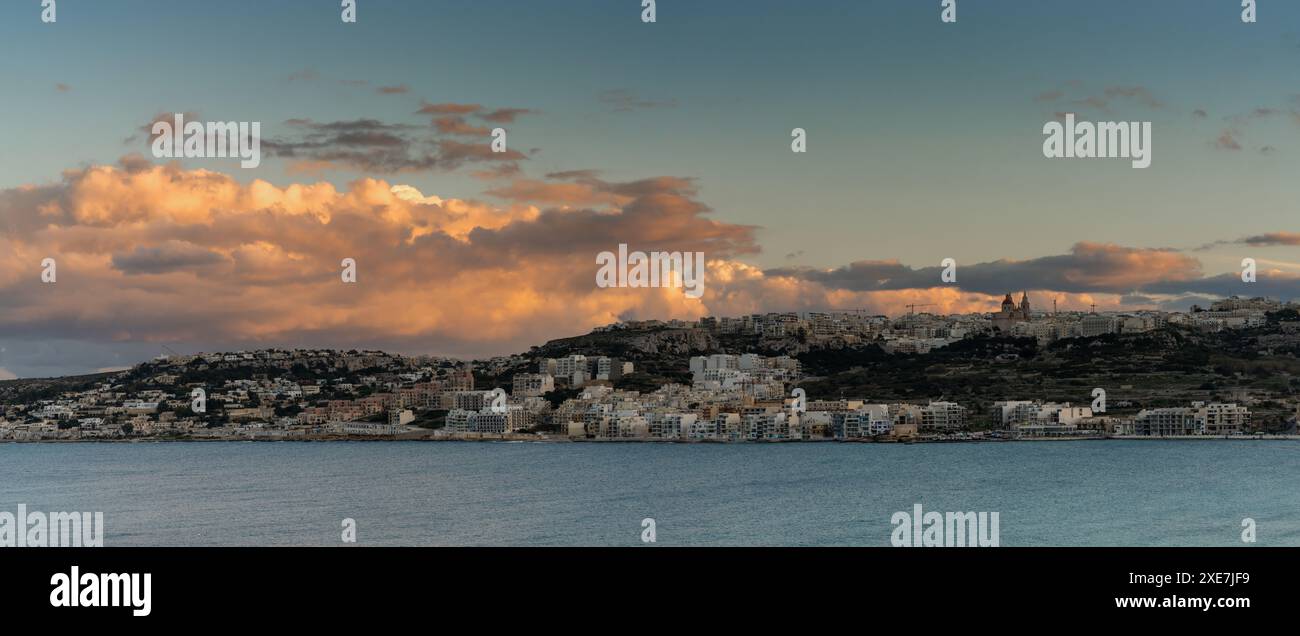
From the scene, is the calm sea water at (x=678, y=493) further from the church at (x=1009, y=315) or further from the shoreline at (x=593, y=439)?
the church at (x=1009, y=315)

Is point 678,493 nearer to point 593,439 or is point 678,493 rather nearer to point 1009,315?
point 593,439

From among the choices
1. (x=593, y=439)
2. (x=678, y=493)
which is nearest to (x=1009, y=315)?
(x=593, y=439)

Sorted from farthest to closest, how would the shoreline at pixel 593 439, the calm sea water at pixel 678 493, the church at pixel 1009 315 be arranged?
the church at pixel 1009 315, the shoreline at pixel 593 439, the calm sea water at pixel 678 493

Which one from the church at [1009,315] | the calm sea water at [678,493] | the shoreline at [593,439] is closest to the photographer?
the calm sea water at [678,493]

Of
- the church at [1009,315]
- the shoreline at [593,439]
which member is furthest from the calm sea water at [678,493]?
the church at [1009,315]

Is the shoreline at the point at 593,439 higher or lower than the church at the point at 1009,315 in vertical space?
lower

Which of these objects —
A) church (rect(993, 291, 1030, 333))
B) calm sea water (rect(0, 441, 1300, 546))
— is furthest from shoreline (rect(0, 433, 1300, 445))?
church (rect(993, 291, 1030, 333))
